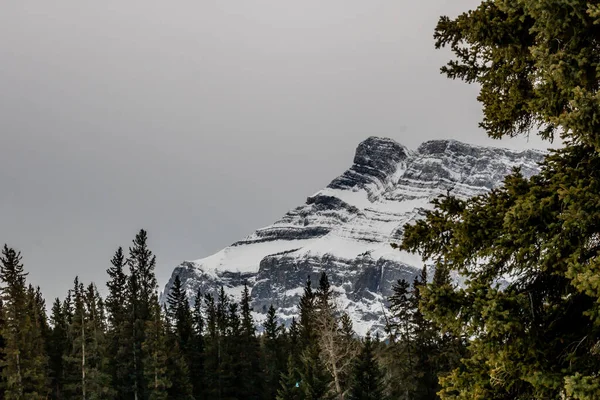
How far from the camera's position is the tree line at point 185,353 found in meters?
32.1

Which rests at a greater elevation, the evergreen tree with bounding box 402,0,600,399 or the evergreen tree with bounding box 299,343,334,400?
the evergreen tree with bounding box 402,0,600,399

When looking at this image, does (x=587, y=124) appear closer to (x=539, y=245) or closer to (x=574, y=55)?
(x=574, y=55)

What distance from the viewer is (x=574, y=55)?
6035mm

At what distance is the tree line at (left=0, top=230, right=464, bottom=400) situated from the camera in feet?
105

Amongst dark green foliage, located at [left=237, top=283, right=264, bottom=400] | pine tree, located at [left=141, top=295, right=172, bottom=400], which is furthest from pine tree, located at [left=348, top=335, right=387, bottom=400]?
dark green foliage, located at [left=237, top=283, right=264, bottom=400]

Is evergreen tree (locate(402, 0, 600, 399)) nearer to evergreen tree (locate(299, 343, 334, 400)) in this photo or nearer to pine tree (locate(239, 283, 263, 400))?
evergreen tree (locate(299, 343, 334, 400))

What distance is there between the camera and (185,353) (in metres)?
55.0

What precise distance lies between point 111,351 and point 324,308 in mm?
27205

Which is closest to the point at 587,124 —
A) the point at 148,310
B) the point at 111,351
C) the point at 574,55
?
the point at 574,55

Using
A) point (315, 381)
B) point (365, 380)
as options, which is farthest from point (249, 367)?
point (315, 381)

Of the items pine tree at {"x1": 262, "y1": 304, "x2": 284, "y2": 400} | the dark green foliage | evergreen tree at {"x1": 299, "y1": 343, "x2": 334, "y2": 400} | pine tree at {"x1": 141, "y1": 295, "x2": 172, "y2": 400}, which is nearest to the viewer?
evergreen tree at {"x1": 299, "y1": 343, "x2": 334, "y2": 400}

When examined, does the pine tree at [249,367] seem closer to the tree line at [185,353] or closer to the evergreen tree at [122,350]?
the tree line at [185,353]

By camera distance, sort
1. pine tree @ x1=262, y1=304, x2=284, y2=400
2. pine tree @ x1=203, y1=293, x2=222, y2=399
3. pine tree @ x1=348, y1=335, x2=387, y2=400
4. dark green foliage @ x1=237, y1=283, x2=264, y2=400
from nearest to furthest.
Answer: pine tree @ x1=348, y1=335, x2=387, y2=400 → pine tree @ x1=203, y1=293, x2=222, y2=399 → dark green foliage @ x1=237, y1=283, x2=264, y2=400 → pine tree @ x1=262, y1=304, x2=284, y2=400

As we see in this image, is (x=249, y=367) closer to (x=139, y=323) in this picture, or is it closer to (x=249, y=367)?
(x=249, y=367)
